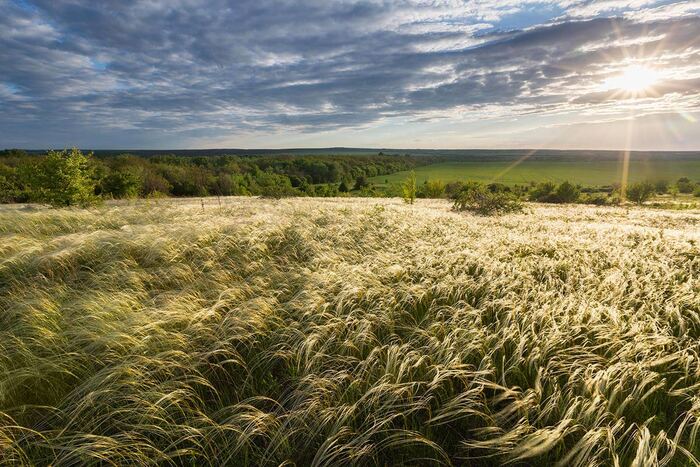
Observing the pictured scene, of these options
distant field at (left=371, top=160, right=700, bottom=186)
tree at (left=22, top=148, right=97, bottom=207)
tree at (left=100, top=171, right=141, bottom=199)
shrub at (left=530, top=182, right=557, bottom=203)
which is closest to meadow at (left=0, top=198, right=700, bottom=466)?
tree at (left=22, top=148, right=97, bottom=207)

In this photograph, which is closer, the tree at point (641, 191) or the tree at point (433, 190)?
the tree at point (641, 191)

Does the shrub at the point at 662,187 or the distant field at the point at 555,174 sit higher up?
the distant field at the point at 555,174

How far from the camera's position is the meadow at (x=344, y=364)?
101 inches

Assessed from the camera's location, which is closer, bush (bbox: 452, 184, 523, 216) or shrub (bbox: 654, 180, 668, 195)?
bush (bbox: 452, 184, 523, 216)

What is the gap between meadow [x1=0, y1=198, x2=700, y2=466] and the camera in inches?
101

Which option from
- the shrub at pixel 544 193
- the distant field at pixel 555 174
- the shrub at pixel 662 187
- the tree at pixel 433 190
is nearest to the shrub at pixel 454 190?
the tree at pixel 433 190

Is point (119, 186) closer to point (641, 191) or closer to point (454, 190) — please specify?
point (454, 190)

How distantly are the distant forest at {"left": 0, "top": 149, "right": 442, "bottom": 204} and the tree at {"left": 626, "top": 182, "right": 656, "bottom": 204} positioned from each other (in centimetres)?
5500

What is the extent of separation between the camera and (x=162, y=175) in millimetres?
71500

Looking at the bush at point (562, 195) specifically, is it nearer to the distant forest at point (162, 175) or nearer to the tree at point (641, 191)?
the tree at point (641, 191)

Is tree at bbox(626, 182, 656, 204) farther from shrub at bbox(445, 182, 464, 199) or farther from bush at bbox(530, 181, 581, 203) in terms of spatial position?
shrub at bbox(445, 182, 464, 199)

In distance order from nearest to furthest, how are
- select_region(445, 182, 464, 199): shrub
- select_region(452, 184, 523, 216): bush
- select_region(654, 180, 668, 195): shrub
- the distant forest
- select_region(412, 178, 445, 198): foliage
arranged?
the distant forest < select_region(452, 184, 523, 216): bush < select_region(445, 182, 464, 199): shrub < select_region(412, 178, 445, 198): foliage < select_region(654, 180, 668, 195): shrub

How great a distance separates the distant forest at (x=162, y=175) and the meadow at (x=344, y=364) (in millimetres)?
19331

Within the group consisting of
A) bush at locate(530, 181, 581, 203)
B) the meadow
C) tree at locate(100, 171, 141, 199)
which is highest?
tree at locate(100, 171, 141, 199)
